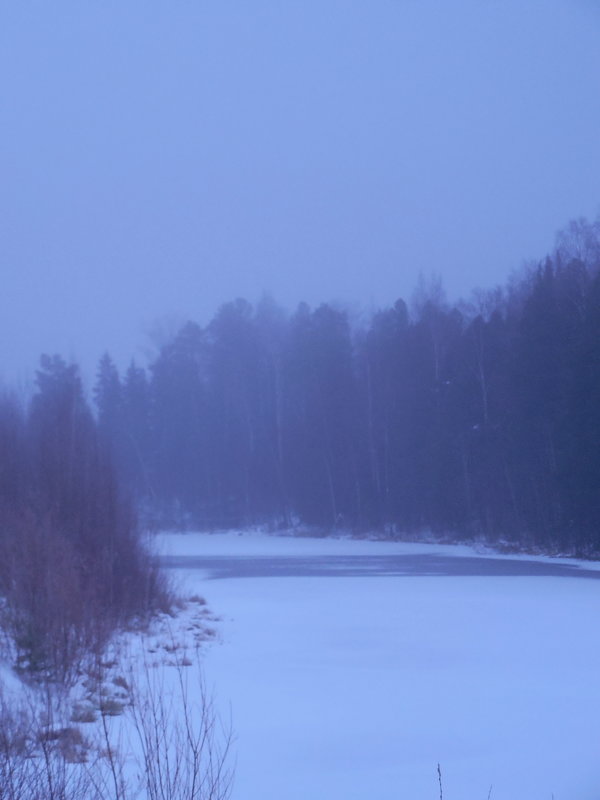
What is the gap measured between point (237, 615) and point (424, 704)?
8.63 m

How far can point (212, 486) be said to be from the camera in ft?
236

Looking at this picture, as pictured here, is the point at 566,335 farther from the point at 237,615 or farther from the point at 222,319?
the point at 222,319

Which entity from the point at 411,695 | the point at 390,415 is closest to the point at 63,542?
the point at 411,695

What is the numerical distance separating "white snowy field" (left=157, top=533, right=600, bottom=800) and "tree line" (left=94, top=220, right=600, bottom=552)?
2047 cm

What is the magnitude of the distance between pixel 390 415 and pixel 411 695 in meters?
50.7

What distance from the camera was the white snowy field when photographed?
7.72 m

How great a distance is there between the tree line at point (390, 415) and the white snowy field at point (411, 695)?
20471 mm

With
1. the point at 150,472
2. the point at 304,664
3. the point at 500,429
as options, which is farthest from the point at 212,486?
the point at 304,664

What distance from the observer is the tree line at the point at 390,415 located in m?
43.7

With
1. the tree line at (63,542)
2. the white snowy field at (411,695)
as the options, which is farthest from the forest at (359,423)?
the white snowy field at (411,695)

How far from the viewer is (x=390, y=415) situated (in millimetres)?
61188

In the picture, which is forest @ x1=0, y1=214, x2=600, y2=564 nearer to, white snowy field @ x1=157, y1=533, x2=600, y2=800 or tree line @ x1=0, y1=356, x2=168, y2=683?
tree line @ x1=0, y1=356, x2=168, y2=683

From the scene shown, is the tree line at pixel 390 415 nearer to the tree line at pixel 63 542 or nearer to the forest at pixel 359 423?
the forest at pixel 359 423

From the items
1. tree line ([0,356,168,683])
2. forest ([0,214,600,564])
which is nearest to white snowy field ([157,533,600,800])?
tree line ([0,356,168,683])
